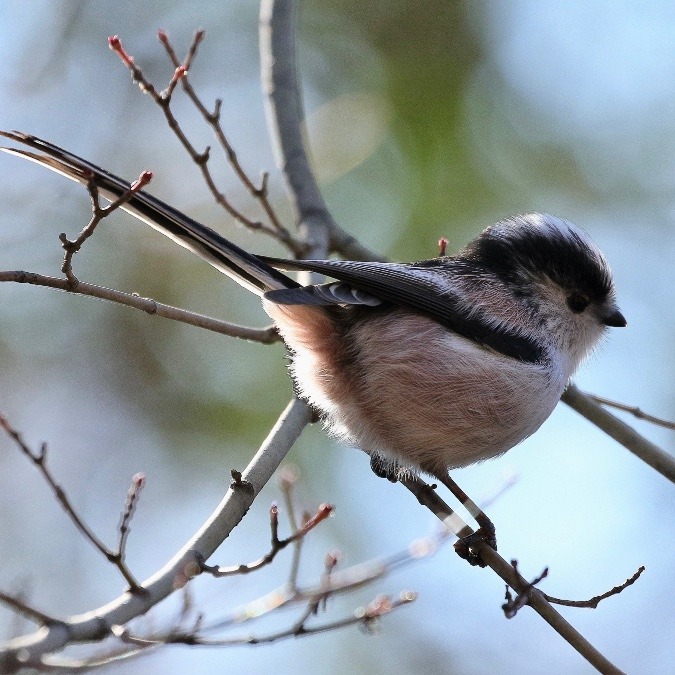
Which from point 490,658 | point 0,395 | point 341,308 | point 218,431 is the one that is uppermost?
point 0,395

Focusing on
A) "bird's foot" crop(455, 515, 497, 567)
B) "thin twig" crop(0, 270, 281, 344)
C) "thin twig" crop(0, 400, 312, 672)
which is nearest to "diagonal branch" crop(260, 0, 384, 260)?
"thin twig" crop(0, 270, 281, 344)

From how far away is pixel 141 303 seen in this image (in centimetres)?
299

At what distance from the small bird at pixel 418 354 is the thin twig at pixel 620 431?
15 centimetres

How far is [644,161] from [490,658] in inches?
148

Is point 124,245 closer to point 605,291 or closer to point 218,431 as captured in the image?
point 218,431

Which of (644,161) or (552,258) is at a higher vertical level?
(644,161)

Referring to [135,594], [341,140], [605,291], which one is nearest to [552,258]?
[605,291]

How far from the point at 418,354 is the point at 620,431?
960 millimetres

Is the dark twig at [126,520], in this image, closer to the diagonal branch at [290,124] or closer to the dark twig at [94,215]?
the dark twig at [94,215]

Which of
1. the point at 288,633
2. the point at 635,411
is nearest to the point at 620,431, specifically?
the point at 635,411

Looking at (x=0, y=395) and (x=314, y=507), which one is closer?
(x=314, y=507)

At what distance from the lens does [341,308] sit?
3.86m

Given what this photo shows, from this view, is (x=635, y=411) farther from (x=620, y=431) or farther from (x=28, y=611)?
(x=28, y=611)

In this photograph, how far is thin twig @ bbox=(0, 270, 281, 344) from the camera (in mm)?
2676
